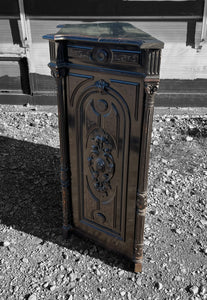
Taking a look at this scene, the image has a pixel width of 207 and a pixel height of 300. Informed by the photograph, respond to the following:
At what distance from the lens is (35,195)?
375cm

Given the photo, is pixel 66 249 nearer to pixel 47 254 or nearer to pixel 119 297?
pixel 47 254

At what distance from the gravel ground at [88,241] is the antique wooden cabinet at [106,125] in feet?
0.70

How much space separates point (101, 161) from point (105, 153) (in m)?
0.09

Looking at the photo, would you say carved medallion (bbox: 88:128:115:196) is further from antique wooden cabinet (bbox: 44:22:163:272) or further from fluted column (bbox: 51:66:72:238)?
fluted column (bbox: 51:66:72:238)

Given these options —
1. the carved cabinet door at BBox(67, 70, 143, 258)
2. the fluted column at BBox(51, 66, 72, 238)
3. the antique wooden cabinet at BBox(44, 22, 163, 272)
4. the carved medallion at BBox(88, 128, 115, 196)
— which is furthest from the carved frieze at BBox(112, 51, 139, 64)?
the carved medallion at BBox(88, 128, 115, 196)

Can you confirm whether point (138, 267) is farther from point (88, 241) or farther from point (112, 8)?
point (112, 8)

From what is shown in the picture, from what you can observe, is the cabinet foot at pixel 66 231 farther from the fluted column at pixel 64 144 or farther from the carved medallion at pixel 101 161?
the carved medallion at pixel 101 161

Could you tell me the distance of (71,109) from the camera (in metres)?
2.61

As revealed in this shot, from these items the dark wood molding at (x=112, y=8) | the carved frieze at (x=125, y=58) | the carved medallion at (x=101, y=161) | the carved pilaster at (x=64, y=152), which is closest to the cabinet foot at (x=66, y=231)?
the carved pilaster at (x=64, y=152)

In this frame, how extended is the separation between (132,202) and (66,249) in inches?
35.6

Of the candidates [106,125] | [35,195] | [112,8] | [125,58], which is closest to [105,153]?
[106,125]

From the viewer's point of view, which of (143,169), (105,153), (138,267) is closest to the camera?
(143,169)

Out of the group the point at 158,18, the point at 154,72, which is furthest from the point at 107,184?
the point at 158,18

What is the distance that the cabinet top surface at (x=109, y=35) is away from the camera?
1.97 m
